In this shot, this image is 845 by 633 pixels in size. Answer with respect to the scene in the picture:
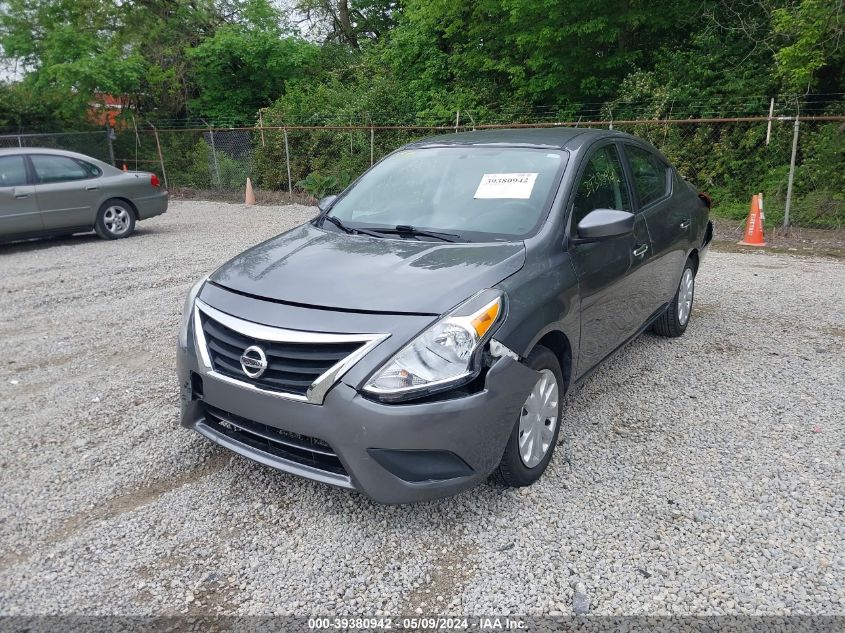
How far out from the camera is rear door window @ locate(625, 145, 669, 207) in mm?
4574

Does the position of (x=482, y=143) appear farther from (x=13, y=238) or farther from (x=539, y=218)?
(x=13, y=238)

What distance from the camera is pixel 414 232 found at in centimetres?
362

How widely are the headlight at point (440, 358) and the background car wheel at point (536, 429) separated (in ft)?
1.25

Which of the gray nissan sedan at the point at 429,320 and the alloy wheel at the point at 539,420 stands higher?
the gray nissan sedan at the point at 429,320

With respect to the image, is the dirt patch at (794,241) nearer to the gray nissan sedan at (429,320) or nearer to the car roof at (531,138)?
the car roof at (531,138)

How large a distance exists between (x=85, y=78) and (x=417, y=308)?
65.0 ft

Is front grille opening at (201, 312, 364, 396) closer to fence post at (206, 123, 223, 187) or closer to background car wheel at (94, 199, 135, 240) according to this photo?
background car wheel at (94, 199, 135, 240)

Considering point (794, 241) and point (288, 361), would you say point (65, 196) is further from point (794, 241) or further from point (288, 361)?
point (794, 241)

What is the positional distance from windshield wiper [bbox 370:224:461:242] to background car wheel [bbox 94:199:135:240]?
8.57 m

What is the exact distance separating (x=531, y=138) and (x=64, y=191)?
8.70 m

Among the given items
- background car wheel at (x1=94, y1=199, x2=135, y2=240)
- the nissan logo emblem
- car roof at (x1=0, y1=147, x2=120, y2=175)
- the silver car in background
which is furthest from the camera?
background car wheel at (x1=94, y1=199, x2=135, y2=240)

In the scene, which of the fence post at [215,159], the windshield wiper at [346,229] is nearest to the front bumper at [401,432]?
the windshield wiper at [346,229]

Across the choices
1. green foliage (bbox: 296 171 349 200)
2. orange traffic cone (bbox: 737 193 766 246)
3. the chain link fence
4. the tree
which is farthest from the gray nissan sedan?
the tree

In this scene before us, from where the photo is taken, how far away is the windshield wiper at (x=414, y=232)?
3523 millimetres
